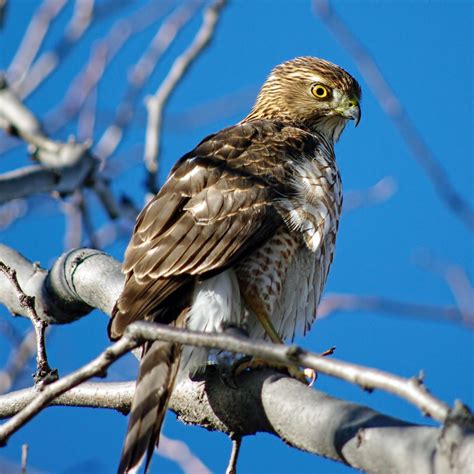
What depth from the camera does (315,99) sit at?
5566 mm

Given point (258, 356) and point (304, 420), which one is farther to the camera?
point (304, 420)

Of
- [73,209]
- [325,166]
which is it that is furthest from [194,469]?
[73,209]

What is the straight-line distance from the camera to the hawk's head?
18.0 ft

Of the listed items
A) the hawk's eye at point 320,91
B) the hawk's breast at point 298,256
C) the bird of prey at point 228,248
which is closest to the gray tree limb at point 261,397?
the bird of prey at point 228,248

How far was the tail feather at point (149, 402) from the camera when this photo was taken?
3379mm

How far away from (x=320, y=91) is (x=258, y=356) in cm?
362

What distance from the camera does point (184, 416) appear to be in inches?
149

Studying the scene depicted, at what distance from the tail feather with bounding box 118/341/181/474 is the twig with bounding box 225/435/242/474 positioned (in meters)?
0.28

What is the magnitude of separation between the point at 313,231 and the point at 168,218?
0.66 meters

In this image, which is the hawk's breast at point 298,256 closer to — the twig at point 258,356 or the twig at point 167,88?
the twig at point 167,88

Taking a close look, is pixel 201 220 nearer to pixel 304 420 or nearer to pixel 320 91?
pixel 304 420

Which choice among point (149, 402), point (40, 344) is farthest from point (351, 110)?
point (40, 344)

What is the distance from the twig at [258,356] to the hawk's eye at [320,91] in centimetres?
355

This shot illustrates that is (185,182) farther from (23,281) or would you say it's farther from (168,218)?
(23,281)
